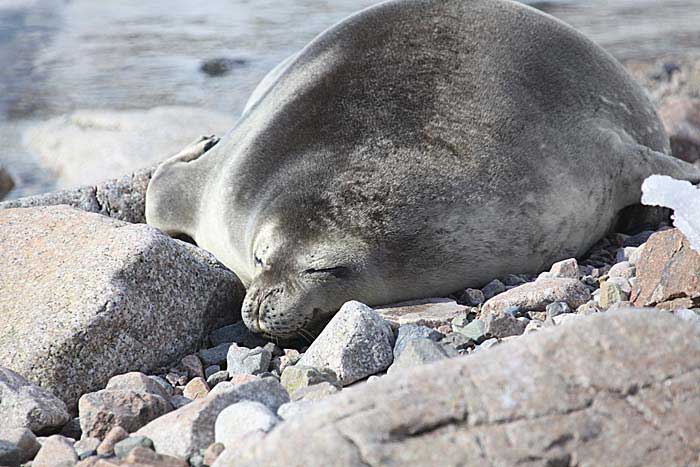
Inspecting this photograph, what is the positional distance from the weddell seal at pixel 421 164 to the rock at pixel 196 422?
1098 mm

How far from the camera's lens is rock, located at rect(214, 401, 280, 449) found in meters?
2.30

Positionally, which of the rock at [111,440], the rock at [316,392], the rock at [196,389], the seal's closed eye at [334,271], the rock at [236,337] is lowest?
the rock at [236,337]

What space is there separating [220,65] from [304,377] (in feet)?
30.3

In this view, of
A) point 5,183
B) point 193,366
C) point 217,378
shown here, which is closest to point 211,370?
point 193,366

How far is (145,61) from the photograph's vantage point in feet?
39.8

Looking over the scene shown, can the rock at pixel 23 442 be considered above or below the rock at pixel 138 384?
above

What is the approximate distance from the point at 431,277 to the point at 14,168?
5.97m

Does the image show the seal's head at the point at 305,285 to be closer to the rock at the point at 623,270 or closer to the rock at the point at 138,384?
the rock at the point at 138,384

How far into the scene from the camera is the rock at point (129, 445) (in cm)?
242

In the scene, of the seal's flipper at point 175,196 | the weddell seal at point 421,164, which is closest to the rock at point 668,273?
the weddell seal at point 421,164

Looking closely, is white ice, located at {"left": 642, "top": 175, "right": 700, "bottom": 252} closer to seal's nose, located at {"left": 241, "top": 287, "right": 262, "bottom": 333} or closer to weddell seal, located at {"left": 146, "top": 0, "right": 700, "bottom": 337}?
weddell seal, located at {"left": 146, "top": 0, "right": 700, "bottom": 337}

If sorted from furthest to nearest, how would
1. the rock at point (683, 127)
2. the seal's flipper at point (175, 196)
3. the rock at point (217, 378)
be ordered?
the rock at point (683, 127) < the seal's flipper at point (175, 196) < the rock at point (217, 378)

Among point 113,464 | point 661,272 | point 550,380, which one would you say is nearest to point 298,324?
point 661,272

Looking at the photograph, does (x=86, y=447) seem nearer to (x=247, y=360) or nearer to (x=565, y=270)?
(x=247, y=360)
